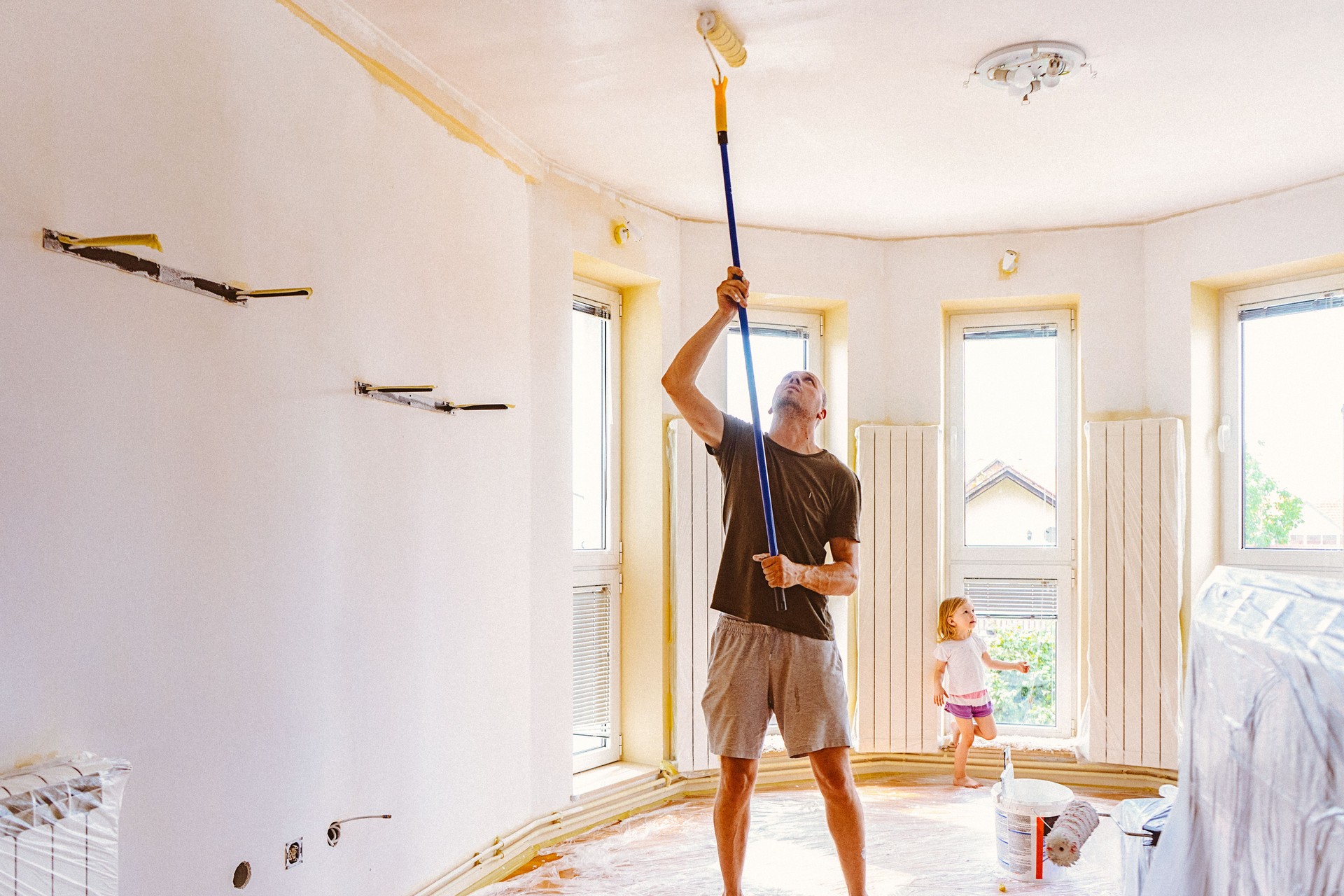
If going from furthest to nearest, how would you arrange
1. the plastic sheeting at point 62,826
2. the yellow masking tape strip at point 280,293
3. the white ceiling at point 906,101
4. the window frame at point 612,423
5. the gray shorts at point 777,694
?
the window frame at point 612,423, the gray shorts at point 777,694, the white ceiling at point 906,101, the yellow masking tape strip at point 280,293, the plastic sheeting at point 62,826

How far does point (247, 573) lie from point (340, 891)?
76 centimetres

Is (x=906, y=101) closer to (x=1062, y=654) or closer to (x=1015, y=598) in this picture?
(x=1015, y=598)

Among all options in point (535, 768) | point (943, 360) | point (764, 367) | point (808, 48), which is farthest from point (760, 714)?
point (943, 360)

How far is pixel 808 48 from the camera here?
2342mm

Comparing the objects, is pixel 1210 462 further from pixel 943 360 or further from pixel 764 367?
pixel 764 367

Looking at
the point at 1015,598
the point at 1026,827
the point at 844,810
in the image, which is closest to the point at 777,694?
the point at 844,810

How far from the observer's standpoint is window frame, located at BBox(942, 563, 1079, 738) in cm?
388

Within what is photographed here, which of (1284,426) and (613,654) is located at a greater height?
(1284,426)

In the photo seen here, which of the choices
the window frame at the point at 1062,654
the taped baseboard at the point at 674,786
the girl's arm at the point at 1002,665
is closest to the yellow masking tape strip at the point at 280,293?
the taped baseboard at the point at 674,786

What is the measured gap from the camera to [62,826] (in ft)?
4.35

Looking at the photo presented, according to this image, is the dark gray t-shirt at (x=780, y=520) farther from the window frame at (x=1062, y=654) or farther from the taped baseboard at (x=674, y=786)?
the window frame at (x=1062, y=654)

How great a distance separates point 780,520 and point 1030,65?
4.07 feet

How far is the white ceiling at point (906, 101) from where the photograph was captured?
2.20 m

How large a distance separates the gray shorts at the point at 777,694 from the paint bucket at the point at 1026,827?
0.73m
